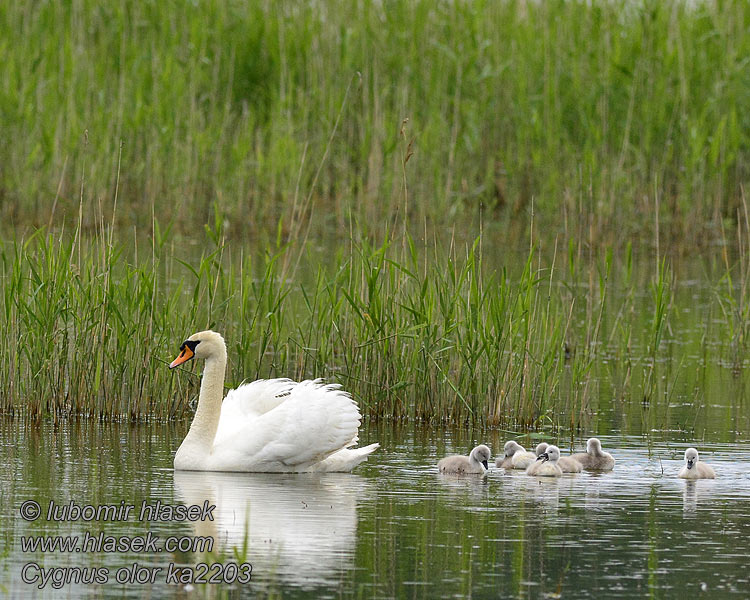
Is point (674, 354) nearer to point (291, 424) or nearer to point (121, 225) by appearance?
point (291, 424)

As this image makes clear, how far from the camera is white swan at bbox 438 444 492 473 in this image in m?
8.75

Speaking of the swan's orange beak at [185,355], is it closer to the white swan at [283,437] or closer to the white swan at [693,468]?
the white swan at [283,437]

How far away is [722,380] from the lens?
41.0 feet

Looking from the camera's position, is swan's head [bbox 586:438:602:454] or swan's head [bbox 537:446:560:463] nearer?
swan's head [bbox 537:446:560:463]

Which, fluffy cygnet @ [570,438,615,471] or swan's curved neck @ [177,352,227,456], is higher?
swan's curved neck @ [177,352,227,456]

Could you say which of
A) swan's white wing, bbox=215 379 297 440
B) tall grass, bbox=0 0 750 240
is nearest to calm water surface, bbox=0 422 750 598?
swan's white wing, bbox=215 379 297 440

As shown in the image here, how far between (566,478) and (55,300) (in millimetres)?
3431

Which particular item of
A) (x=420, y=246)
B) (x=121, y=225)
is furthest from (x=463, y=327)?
(x=121, y=225)

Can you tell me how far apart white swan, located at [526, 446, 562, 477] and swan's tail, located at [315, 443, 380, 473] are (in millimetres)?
867

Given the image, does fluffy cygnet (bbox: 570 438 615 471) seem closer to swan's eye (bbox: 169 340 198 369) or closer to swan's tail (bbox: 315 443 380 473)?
swan's tail (bbox: 315 443 380 473)

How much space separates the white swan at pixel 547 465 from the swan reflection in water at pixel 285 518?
0.94 metres

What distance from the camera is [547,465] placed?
29.2ft

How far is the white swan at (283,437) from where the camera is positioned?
8.91 meters

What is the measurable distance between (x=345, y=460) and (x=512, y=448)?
0.96 metres
